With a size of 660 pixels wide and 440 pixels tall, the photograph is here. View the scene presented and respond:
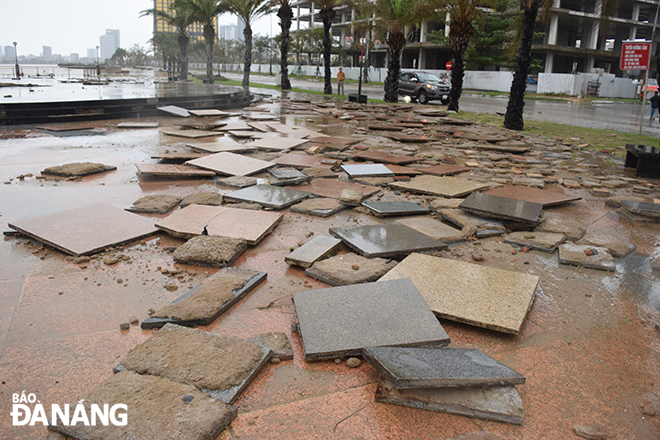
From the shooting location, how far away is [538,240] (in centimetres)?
397

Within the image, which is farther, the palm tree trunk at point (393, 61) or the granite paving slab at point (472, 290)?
the palm tree trunk at point (393, 61)

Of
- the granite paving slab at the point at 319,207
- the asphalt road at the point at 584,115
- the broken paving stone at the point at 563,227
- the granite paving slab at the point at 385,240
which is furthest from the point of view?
the asphalt road at the point at 584,115

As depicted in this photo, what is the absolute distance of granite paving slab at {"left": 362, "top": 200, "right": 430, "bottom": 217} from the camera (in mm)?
4559

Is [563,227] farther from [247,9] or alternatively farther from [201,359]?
[247,9]

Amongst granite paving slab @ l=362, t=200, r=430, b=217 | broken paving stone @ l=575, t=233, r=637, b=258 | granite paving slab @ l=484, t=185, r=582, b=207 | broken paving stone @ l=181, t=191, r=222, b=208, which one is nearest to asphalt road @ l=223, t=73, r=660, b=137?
granite paving slab @ l=484, t=185, r=582, b=207

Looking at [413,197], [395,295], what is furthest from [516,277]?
[413,197]

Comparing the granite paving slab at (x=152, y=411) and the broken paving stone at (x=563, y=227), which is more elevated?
the broken paving stone at (x=563, y=227)

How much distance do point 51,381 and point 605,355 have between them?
2809 mm

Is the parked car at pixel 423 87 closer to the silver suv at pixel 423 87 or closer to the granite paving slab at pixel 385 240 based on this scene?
the silver suv at pixel 423 87

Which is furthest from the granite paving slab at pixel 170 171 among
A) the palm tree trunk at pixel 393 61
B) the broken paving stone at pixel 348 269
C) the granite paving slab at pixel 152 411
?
the palm tree trunk at pixel 393 61

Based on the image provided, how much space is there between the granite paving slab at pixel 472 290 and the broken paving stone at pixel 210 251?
3.92ft

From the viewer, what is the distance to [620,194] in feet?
19.5

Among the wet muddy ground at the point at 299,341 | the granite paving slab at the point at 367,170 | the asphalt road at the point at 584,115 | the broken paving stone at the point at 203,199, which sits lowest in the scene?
the wet muddy ground at the point at 299,341

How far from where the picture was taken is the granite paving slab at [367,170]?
6255 mm
